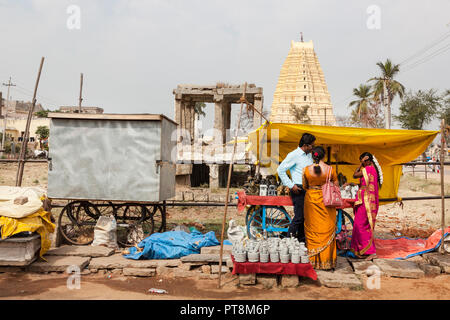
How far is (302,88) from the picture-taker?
51094 mm

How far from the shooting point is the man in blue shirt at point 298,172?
18.1 feet

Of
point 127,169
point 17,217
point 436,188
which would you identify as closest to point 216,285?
point 127,169

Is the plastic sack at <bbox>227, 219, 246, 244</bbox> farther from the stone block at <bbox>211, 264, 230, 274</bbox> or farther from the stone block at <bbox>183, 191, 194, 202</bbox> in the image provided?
the stone block at <bbox>183, 191, 194, 202</bbox>

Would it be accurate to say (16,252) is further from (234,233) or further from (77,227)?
(234,233)

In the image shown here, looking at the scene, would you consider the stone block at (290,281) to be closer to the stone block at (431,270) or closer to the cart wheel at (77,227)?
the stone block at (431,270)

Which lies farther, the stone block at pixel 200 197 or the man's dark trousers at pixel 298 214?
the stone block at pixel 200 197

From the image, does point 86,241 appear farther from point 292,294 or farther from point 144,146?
point 292,294

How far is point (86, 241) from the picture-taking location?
650cm

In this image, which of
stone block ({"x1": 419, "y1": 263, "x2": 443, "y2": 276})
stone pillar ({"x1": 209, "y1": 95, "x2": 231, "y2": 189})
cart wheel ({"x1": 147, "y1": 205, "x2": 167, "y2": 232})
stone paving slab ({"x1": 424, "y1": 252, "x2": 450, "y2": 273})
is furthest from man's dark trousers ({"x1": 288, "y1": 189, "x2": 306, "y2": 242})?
stone pillar ({"x1": 209, "y1": 95, "x2": 231, "y2": 189})

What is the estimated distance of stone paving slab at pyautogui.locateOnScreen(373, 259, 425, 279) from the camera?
5.13 metres

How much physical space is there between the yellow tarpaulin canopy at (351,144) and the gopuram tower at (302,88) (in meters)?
41.1

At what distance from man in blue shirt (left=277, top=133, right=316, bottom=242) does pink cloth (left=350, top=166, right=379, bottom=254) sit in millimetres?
1061

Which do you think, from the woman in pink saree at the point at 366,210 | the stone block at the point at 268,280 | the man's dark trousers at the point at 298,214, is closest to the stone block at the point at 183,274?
the stone block at the point at 268,280

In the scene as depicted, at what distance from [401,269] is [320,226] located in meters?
1.39
